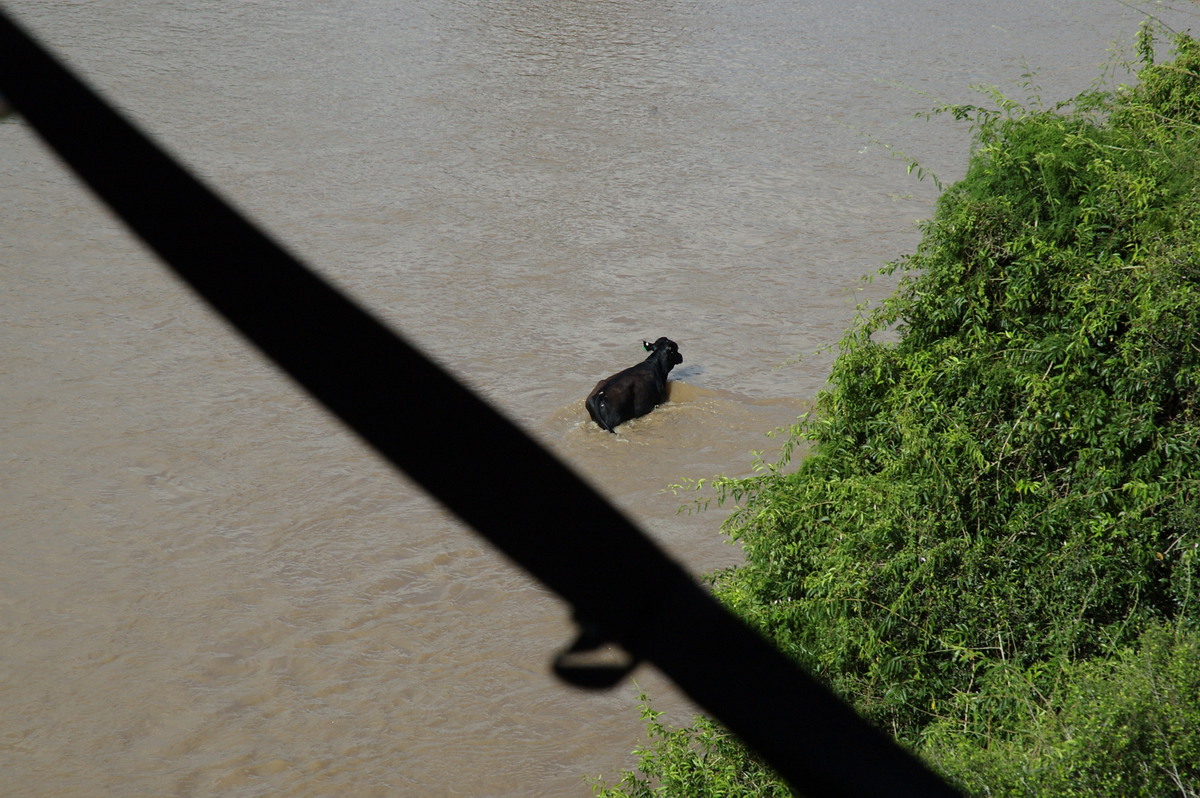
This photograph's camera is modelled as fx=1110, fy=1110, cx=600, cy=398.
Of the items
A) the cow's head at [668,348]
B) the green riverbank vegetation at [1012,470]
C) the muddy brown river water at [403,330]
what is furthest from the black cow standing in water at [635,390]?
the green riverbank vegetation at [1012,470]

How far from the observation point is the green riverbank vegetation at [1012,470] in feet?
12.1

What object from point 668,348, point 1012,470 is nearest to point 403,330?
point 668,348

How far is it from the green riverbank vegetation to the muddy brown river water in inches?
21.6

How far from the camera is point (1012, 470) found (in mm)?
3953

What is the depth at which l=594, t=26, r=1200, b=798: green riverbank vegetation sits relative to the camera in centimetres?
368

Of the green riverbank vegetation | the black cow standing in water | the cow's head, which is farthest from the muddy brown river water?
the green riverbank vegetation

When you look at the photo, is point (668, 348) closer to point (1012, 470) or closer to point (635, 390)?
point (635, 390)

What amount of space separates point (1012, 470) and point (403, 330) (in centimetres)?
600

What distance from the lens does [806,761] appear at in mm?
3889

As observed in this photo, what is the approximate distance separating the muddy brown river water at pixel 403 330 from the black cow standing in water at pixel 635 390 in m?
0.16

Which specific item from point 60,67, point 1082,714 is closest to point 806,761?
point 1082,714

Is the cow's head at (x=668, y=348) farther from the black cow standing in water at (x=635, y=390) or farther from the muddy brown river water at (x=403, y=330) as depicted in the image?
the muddy brown river water at (x=403, y=330)

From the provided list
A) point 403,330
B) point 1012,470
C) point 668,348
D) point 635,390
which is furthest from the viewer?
point 403,330

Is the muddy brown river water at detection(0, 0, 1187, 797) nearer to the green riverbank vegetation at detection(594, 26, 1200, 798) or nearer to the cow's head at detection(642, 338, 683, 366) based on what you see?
the cow's head at detection(642, 338, 683, 366)
